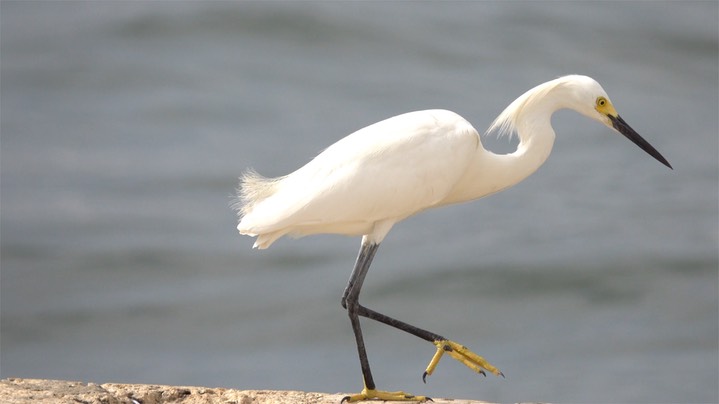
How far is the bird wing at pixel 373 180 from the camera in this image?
197 inches

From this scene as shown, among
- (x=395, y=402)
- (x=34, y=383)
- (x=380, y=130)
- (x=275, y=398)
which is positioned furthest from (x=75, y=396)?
(x=380, y=130)

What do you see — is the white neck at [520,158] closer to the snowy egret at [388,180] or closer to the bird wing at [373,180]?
the snowy egret at [388,180]

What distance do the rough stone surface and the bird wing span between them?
71 centimetres

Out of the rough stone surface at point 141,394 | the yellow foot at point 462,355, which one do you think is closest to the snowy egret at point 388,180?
the yellow foot at point 462,355

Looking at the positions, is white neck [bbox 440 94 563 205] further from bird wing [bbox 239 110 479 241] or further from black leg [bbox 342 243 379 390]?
black leg [bbox 342 243 379 390]

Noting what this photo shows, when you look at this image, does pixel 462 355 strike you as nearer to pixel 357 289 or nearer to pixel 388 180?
pixel 357 289

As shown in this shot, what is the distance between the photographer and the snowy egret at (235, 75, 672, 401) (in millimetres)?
5008

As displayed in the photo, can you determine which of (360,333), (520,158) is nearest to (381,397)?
(360,333)

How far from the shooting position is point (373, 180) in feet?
16.5

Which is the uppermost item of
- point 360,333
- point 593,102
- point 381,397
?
point 593,102

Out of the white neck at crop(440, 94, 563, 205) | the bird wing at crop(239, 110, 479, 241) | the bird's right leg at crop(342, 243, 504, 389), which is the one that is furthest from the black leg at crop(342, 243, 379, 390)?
the white neck at crop(440, 94, 563, 205)

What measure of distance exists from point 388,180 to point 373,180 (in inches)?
2.6

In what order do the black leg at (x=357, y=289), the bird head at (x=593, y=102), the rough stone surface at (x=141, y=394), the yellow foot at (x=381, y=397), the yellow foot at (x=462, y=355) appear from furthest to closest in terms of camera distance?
the bird head at (x=593, y=102)
the black leg at (x=357, y=289)
the yellow foot at (x=462, y=355)
the yellow foot at (x=381, y=397)
the rough stone surface at (x=141, y=394)

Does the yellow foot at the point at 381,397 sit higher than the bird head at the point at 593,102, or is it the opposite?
the bird head at the point at 593,102
